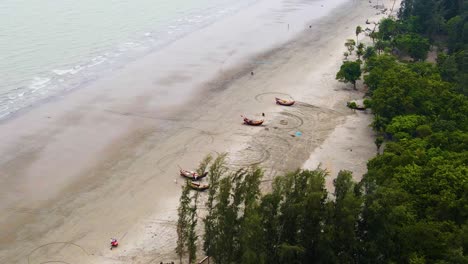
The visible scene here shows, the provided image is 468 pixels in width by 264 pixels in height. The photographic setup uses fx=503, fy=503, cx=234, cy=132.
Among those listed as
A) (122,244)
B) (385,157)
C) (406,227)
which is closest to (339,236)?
(406,227)

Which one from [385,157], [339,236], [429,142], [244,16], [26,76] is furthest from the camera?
[244,16]

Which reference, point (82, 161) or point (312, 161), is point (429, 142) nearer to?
point (312, 161)

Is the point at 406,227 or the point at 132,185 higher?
the point at 406,227

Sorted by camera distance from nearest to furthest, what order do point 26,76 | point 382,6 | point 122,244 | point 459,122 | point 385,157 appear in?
point 122,244 < point 385,157 < point 459,122 < point 26,76 < point 382,6

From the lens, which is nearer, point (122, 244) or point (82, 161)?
point (122, 244)

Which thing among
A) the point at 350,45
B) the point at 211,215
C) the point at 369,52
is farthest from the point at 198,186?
the point at 350,45

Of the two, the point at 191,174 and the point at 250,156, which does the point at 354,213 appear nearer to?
the point at 191,174
